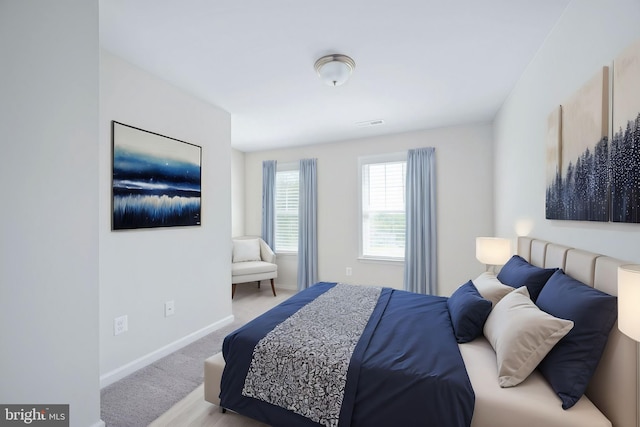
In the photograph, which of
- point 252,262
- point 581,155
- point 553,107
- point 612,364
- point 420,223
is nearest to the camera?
point 612,364

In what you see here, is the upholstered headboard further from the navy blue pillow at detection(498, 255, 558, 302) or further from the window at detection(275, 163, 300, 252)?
the window at detection(275, 163, 300, 252)

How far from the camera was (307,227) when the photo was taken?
15.2ft

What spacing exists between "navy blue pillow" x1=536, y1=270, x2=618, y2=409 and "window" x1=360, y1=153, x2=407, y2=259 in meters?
2.95

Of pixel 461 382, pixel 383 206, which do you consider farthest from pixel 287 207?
pixel 461 382

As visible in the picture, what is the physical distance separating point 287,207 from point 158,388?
326 centimetres

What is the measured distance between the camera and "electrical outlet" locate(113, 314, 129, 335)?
2186 mm

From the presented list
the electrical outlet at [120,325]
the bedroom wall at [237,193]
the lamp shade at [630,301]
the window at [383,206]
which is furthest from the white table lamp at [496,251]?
the bedroom wall at [237,193]

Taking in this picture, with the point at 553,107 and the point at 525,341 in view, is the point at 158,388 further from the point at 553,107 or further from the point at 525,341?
the point at 553,107

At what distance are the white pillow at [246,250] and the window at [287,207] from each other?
0.46 meters

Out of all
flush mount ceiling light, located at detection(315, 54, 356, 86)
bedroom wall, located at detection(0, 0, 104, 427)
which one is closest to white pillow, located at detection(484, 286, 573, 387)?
flush mount ceiling light, located at detection(315, 54, 356, 86)

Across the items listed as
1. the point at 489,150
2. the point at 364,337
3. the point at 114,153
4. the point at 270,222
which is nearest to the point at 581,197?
the point at 364,337

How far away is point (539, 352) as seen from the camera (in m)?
1.25

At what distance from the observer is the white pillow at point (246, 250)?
173 inches

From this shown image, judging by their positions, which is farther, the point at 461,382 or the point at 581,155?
the point at 581,155
